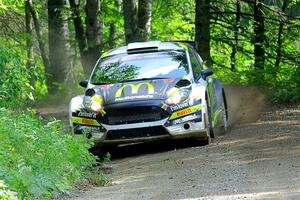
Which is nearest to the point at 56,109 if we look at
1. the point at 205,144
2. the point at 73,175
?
the point at 205,144

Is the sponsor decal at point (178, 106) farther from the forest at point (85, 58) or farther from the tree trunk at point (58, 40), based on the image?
the tree trunk at point (58, 40)

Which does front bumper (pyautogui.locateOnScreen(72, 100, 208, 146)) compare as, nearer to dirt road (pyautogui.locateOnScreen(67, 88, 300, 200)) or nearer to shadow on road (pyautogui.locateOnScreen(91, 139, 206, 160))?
dirt road (pyautogui.locateOnScreen(67, 88, 300, 200))

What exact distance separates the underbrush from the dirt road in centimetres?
41

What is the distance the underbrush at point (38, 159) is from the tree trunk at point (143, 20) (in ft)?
32.8

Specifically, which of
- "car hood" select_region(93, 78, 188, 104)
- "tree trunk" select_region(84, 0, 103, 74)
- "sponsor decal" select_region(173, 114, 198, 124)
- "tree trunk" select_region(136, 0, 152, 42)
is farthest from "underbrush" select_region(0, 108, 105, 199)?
"tree trunk" select_region(84, 0, 103, 74)

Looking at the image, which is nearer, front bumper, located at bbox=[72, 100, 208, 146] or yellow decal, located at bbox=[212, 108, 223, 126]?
front bumper, located at bbox=[72, 100, 208, 146]

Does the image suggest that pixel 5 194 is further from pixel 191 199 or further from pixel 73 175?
pixel 73 175

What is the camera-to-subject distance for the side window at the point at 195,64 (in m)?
12.9

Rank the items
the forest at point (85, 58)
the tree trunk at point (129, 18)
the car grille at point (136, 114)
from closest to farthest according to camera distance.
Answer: the forest at point (85, 58) < the car grille at point (136, 114) < the tree trunk at point (129, 18)

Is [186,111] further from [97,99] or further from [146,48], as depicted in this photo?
[146,48]

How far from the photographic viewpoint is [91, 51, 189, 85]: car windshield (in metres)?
12.5

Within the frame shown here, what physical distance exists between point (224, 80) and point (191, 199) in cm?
1411

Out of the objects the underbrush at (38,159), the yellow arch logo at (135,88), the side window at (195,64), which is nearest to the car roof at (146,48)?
the side window at (195,64)

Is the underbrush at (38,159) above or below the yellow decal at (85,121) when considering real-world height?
above
